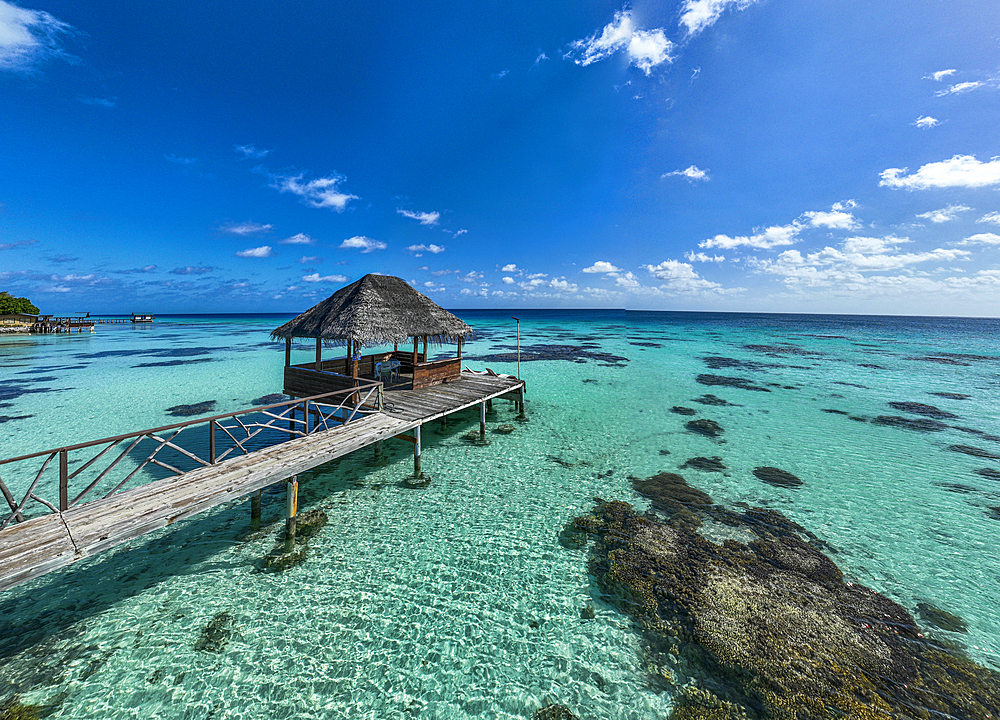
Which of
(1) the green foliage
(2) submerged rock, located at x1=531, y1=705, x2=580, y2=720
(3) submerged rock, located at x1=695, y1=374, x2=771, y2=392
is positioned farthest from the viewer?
(1) the green foliage

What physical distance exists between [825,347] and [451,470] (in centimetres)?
6002

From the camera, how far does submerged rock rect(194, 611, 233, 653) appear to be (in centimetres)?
540

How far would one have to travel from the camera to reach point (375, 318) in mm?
12492

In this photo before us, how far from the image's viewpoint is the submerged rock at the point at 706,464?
39.3 ft

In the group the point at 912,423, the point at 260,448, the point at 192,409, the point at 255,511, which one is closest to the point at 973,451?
the point at 912,423

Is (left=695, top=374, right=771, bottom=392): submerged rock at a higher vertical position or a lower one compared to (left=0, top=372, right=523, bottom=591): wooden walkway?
lower

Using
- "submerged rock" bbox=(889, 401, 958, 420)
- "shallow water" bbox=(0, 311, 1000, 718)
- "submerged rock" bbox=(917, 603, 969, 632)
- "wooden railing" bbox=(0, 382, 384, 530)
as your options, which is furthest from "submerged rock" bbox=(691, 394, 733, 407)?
"wooden railing" bbox=(0, 382, 384, 530)

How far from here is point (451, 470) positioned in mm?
11391

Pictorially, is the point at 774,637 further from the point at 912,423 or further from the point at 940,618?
the point at 912,423

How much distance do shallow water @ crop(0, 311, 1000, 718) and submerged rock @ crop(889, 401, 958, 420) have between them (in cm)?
133

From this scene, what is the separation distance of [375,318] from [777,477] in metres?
14.2

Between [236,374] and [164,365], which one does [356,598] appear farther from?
[164,365]

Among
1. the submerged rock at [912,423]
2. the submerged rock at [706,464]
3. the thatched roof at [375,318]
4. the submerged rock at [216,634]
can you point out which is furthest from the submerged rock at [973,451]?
the submerged rock at [216,634]

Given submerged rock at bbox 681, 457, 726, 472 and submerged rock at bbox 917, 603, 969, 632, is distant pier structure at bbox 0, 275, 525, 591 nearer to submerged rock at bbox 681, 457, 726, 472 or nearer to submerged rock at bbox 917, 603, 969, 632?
submerged rock at bbox 681, 457, 726, 472
